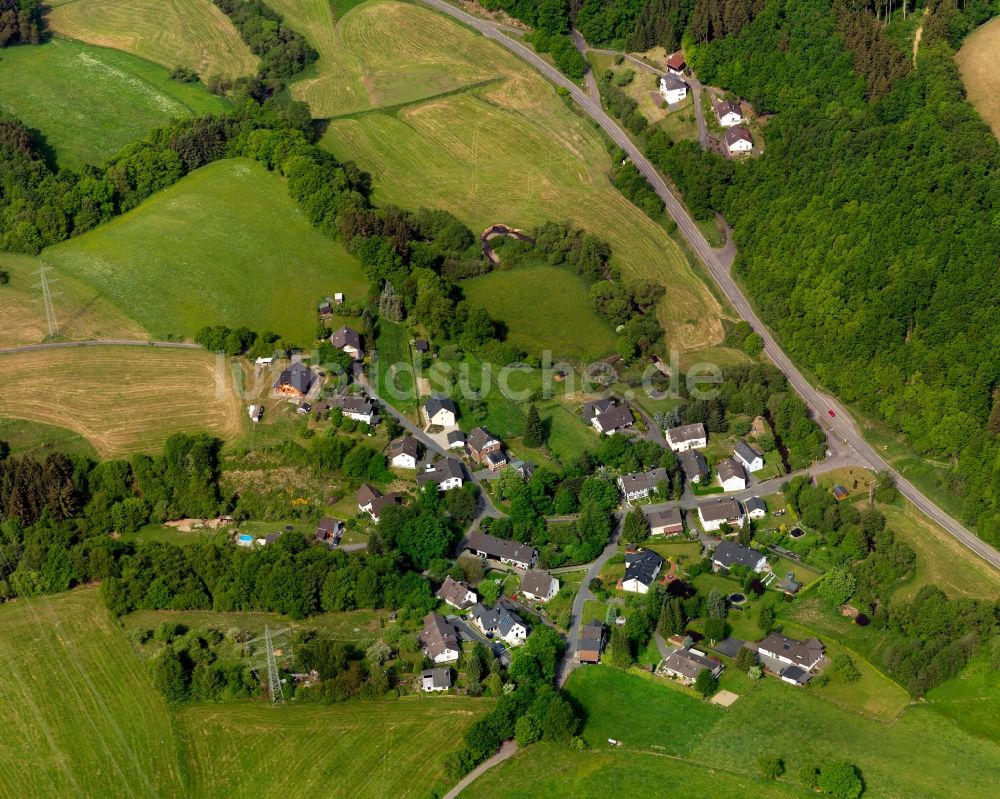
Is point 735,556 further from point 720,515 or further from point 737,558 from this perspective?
point 720,515

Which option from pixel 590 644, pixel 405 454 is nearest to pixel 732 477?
pixel 590 644

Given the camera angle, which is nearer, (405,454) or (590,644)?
(590,644)

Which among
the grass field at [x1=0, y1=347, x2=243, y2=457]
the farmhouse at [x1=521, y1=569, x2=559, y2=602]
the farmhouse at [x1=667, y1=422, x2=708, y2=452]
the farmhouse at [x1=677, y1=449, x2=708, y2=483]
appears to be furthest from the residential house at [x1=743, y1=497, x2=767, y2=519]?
the grass field at [x1=0, y1=347, x2=243, y2=457]

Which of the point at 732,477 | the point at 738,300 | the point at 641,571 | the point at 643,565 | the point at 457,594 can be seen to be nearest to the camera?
the point at 457,594

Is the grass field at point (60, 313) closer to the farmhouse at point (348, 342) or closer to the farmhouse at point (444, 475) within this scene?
the farmhouse at point (348, 342)

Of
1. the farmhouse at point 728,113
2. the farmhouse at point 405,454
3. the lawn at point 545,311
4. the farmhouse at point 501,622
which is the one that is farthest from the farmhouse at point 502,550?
the farmhouse at point 728,113

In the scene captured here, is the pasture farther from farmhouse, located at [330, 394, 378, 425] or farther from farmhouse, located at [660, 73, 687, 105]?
farmhouse, located at [660, 73, 687, 105]
